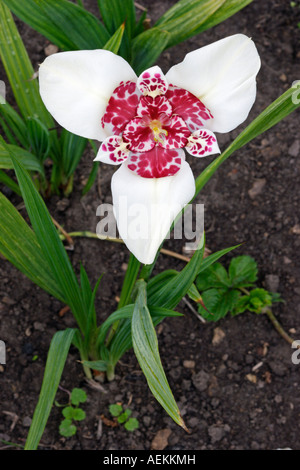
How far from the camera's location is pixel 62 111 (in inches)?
33.2

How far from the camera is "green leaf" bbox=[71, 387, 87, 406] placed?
1377 millimetres

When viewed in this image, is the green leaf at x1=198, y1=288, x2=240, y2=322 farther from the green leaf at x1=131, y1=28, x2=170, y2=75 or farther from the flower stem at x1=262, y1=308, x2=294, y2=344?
the green leaf at x1=131, y1=28, x2=170, y2=75

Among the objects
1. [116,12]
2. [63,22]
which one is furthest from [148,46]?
[63,22]

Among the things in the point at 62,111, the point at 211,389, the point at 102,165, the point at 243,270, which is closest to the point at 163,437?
the point at 211,389

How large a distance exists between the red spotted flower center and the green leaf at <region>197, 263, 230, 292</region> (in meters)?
0.61

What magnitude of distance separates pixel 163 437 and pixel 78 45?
1000 millimetres

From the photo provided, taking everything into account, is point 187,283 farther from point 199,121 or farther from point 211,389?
point 211,389

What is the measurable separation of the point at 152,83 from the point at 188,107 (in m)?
0.07

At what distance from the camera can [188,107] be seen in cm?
90

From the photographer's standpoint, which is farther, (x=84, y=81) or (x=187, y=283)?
(x=187, y=283)

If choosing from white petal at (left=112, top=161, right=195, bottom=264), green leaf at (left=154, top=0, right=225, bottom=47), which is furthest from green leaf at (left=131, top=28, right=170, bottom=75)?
white petal at (left=112, top=161, right=195, bottom=264)

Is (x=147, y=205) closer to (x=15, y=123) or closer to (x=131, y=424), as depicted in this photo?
(x=15, y=123)

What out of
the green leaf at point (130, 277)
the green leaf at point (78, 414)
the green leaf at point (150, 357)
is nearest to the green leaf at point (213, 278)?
the green leaf at point (130, 277)

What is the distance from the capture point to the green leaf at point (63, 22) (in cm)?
114
